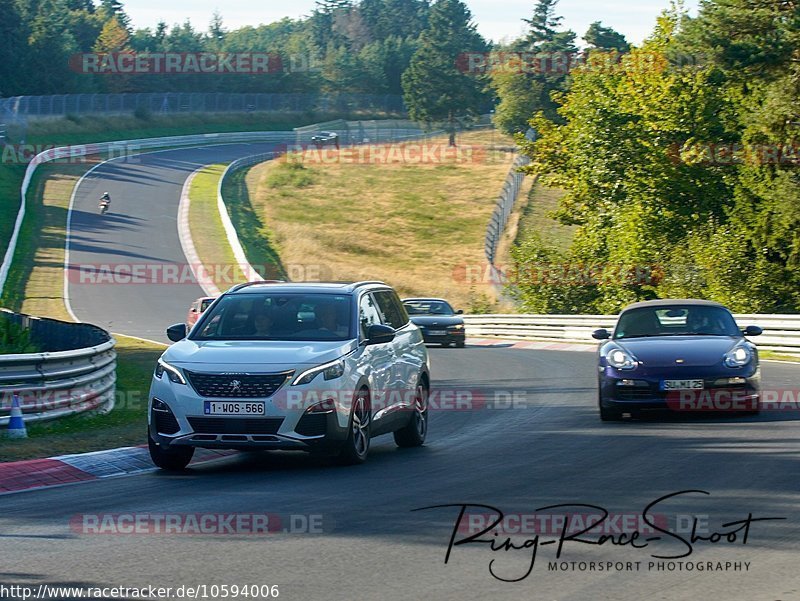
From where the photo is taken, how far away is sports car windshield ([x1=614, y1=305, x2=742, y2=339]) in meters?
15.8

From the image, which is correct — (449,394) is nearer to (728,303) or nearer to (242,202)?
(728,303)

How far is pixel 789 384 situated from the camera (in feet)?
63.8

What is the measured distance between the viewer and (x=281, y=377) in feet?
35.2

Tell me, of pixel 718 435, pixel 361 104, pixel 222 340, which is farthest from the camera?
pixel 361 104

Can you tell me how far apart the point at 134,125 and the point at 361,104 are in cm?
4146

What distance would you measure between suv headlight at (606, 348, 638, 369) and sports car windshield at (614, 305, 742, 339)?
0.83 m

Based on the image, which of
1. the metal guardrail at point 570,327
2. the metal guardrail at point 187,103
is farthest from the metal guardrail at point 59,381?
the metal guardrail at point 187,103

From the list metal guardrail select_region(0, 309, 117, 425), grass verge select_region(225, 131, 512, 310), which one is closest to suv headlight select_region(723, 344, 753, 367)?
metal guardrail select_region(0, 309, 117, 425)

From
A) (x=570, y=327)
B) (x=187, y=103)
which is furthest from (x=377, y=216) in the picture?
(x=187, y=103)

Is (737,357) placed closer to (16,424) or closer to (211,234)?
(16,424)

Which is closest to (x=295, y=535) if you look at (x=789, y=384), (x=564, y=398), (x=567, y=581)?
(x=567, y=581)

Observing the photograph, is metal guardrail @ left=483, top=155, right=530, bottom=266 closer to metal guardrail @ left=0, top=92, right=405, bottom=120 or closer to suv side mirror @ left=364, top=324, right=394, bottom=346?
metal guardrail @ left=0, top=92, right=405, bottom=120

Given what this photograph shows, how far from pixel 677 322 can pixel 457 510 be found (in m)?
7.97

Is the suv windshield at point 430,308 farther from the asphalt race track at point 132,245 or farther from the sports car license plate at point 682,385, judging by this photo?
the sports car license plate at point 682,385
